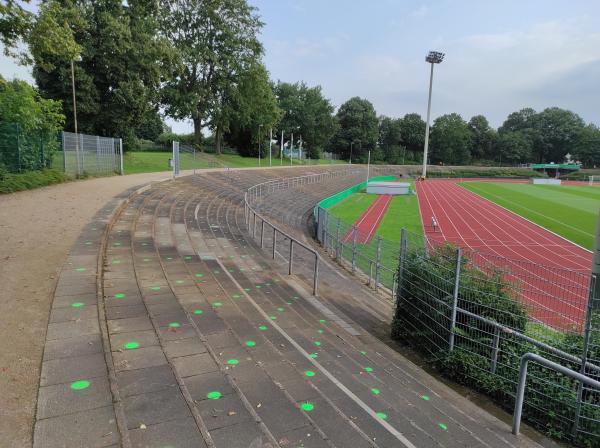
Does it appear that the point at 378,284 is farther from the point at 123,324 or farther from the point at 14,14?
the point at 14,14

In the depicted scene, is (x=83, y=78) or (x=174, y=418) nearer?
(x=174, y=418)

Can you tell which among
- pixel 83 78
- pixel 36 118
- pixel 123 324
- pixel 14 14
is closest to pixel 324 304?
pixel 123 324

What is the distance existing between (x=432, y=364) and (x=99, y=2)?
32.0 meters

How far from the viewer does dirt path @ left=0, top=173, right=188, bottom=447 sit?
3.07 m

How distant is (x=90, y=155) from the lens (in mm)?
20844

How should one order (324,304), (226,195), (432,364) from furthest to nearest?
(226,195) → (324,304) → (432,364)

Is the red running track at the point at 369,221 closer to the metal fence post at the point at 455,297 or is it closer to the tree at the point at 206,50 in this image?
the metal fence post at the point at 455,297

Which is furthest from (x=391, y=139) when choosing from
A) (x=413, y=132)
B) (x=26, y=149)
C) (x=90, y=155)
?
(x=26, y=149)

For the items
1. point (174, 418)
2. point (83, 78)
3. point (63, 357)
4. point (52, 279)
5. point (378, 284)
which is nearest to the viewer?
point (174, 418)

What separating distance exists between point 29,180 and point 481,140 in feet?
361

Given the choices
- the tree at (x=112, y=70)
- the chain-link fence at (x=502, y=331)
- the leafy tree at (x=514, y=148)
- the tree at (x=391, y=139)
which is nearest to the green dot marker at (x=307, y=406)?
the chain-link fence at (x=502, y=331)

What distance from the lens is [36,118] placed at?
16.6 m

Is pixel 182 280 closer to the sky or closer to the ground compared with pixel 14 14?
closer to the ground

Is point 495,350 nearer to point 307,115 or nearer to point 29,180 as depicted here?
point 29,180
